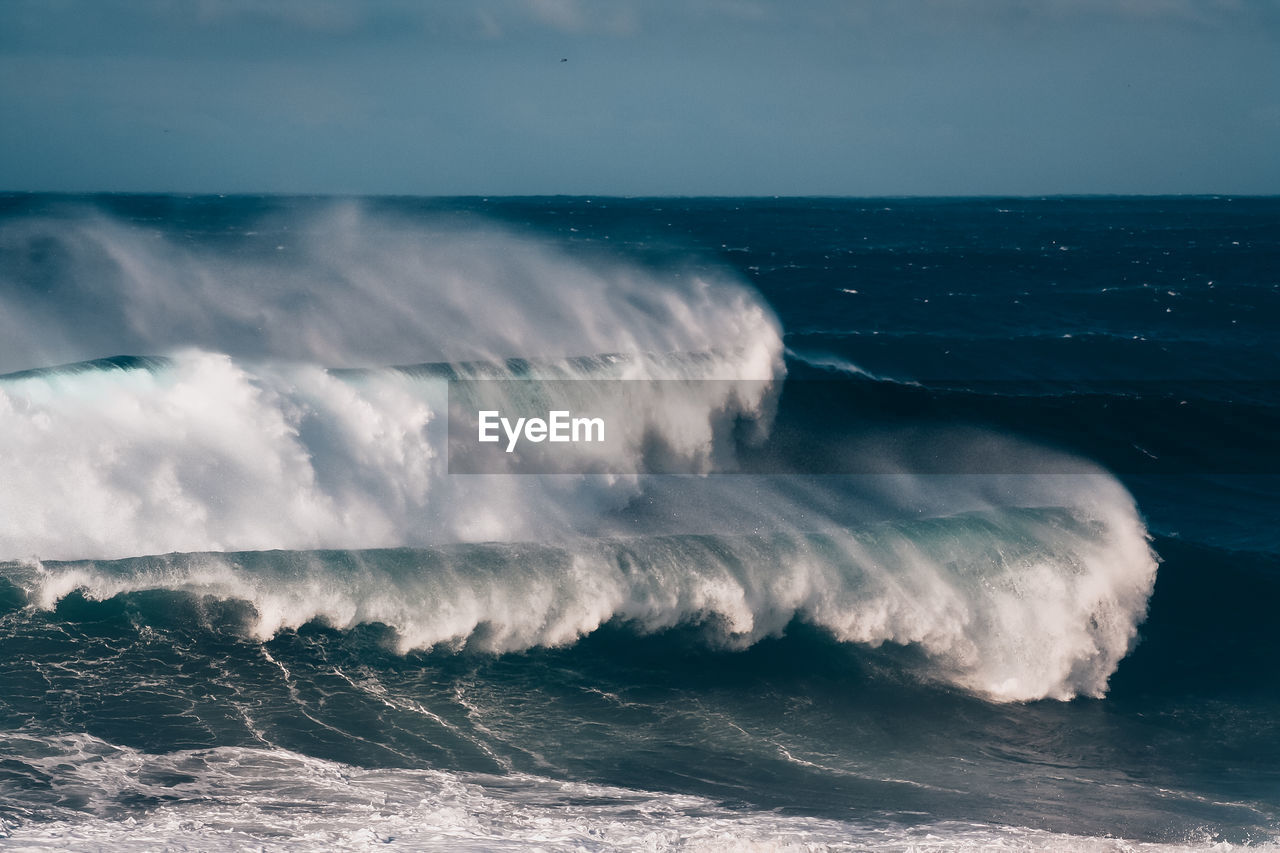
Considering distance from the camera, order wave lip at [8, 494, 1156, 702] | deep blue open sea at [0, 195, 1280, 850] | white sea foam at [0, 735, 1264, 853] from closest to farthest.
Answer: white sea foam at [0, 735, 1264, 853]
deep blue open sea at [0, 195, 1280, 850]
wave lip at [8, 494, 1156, 702]

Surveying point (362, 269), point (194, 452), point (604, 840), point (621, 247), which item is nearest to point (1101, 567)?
point (604, 840)

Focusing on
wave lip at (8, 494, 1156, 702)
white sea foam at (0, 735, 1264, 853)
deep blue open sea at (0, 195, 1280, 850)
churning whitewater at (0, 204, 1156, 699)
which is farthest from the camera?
churning whitewater at (0, 204, 1156, 699)

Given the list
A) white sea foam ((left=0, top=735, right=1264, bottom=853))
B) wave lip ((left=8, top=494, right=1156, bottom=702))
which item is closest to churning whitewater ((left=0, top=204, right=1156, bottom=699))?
wave lip ((left=8, top=494, right=1156, bottom=702))

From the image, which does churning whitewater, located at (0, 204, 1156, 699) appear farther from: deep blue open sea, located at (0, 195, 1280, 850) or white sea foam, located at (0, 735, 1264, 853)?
white sea foam, located at (0, 735, 1264, 853)

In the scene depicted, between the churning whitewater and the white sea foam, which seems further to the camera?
the churning whitewater

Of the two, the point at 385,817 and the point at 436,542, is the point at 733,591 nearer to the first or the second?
the point at 436,542

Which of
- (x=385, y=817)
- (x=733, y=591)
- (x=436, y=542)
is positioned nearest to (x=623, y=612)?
(x=733, y=591)

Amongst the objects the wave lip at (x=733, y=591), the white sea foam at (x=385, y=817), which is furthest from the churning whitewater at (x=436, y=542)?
the white sea foam at (x=385, y=817)

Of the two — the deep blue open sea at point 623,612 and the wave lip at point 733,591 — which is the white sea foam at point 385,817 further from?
the wave lip at point 733,591

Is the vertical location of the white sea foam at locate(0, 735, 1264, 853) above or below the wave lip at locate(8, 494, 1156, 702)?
below

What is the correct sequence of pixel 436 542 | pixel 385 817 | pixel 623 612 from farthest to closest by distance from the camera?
pixel 436 542 → pixel 623 612 → pixel 385 817
